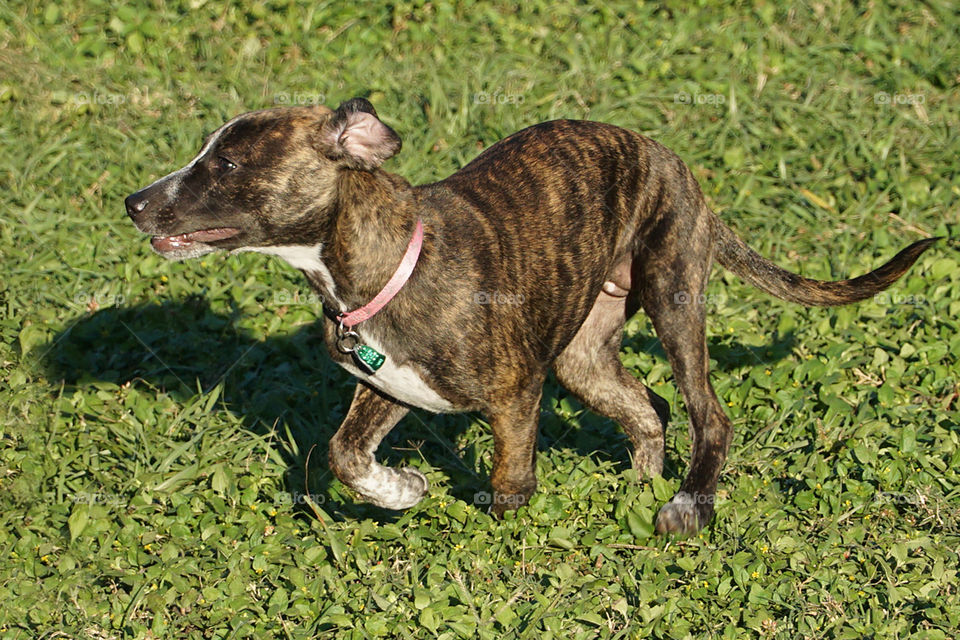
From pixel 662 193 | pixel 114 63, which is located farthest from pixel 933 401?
Answer: pixel 114 63

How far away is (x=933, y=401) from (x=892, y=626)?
6.14ft

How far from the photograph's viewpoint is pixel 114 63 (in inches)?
352

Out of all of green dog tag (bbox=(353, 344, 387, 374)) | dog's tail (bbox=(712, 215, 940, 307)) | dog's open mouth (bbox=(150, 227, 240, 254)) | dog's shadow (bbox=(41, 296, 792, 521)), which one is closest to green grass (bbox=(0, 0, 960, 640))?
dog's shadow (bbox=(41, 296, 792, 521))

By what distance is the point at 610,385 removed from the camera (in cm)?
572

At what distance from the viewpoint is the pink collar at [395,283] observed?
4562 mm

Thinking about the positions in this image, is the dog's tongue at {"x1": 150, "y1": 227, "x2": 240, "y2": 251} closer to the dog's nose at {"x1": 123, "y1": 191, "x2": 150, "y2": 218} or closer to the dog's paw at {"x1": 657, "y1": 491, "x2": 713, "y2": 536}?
the dog's nose at {"x1": 123, "y1": 191, "x2": 150, "y2": 218}

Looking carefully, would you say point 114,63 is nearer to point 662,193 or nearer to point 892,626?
point 662,193

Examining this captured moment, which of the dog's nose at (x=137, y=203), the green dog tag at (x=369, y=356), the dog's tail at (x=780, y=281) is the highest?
the dog's nose at (x=137, y=203)

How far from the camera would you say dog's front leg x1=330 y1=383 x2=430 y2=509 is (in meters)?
5.04

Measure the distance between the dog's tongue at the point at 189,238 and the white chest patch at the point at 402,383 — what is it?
65cm

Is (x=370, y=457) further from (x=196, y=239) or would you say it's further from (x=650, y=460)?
(x=650, y=460)

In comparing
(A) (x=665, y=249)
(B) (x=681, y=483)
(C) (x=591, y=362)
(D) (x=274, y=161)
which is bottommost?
(B) (x=681, y=483)

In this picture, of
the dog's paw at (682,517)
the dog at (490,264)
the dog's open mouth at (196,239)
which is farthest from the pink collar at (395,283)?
the dog's paw at (682,517)

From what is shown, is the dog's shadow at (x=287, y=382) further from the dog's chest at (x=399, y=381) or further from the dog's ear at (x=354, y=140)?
the dog's ear at (x=354, y=140)
